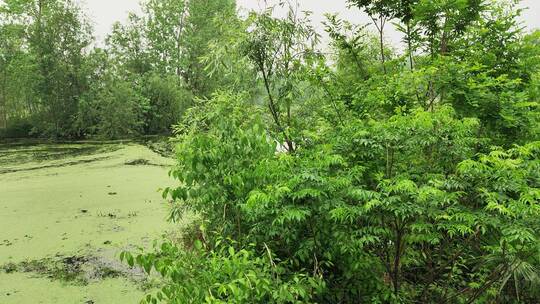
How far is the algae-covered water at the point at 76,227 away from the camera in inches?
146

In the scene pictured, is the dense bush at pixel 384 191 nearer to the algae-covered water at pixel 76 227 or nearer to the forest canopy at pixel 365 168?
the forest canopy at pixel 365 168

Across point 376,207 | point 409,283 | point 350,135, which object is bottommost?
point 409,283

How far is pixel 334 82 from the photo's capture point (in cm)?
423

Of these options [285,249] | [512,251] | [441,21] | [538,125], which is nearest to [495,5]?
[441,21]

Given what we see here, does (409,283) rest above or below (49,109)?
below

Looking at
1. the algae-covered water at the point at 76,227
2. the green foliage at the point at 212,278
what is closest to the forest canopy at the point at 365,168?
the green foliage at the point at 212,278

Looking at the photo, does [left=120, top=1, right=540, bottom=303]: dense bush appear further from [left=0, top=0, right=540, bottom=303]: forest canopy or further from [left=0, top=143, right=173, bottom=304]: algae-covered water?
[left=0, top=143, right=173, bottom=304]: algae-covered water

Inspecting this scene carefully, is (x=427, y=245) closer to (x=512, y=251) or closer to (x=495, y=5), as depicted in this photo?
(x=512, y=251)

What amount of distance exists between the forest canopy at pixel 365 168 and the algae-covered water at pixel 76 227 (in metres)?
0.71

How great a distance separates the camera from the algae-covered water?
3713 millimetres

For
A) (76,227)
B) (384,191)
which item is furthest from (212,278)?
(76,227)

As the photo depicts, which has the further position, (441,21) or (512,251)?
(441,21)

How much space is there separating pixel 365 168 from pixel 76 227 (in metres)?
4.37

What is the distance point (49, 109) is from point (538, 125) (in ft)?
63.0
